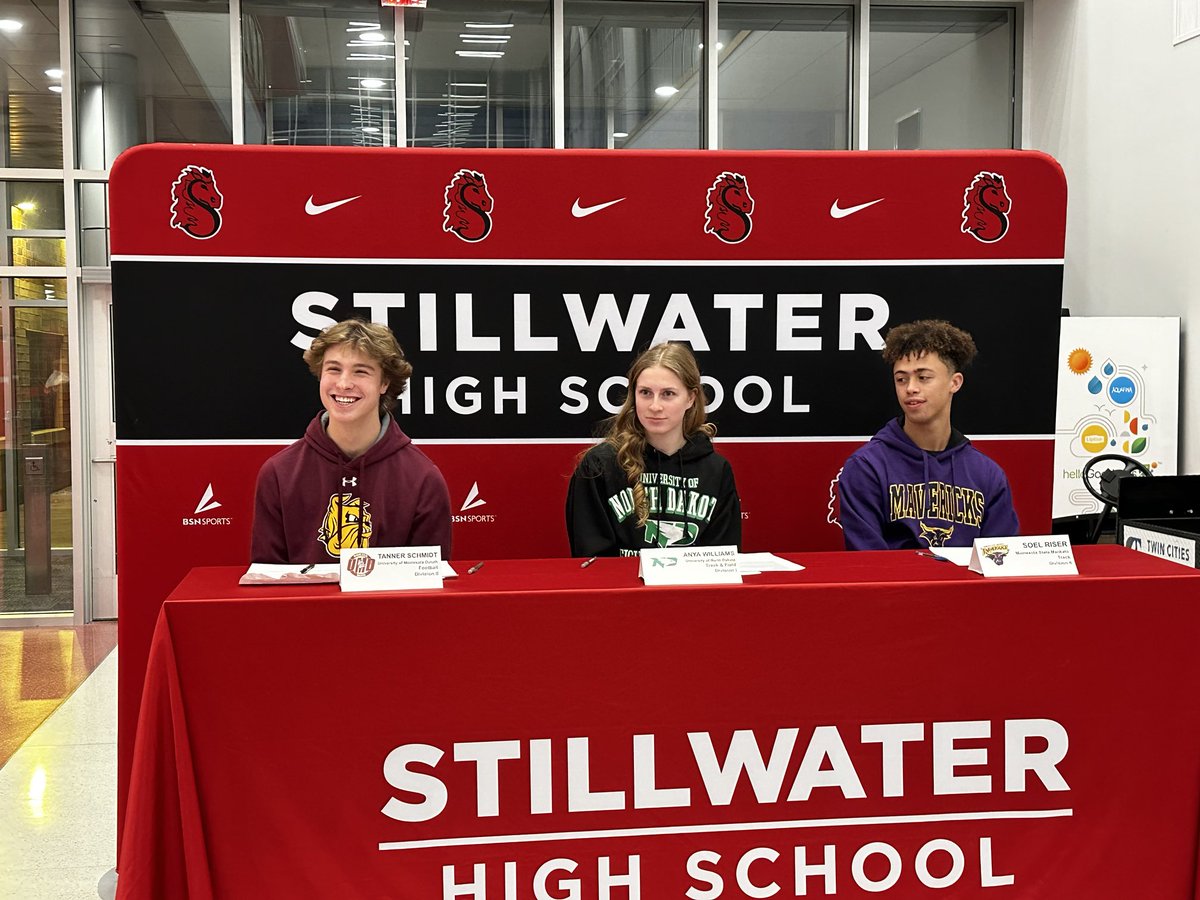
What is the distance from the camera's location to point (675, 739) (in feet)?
6.23

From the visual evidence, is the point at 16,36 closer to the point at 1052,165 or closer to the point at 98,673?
the point at 98,673

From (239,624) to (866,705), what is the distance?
3.84ft

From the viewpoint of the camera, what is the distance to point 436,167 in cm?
307

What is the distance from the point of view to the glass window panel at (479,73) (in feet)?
20.0

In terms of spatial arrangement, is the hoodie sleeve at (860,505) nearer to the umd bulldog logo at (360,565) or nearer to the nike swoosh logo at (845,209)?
the nike swoosh logo at (845,209)

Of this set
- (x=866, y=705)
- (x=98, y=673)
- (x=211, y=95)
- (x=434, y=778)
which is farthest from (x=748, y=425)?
(x=211, y=95)

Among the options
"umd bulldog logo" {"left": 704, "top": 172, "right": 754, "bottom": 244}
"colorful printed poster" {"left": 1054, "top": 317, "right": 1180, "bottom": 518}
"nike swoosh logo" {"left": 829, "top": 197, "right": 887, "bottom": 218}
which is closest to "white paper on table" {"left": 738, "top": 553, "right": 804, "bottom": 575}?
"umd bulldog logo" {"left": 704, "top": 172, "right": 754, "bottom": 244}

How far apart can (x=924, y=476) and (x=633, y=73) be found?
4.22 m

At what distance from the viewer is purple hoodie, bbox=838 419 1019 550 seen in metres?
2.75

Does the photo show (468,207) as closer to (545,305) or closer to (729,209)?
(545,305)

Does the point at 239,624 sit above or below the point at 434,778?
above

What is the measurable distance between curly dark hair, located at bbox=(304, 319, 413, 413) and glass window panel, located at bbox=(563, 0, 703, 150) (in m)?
3.94

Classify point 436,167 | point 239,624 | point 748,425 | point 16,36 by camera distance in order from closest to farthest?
point 239,624
point 436,167
point 748,425
point 16,36

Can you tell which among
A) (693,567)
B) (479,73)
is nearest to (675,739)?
(693,567)
